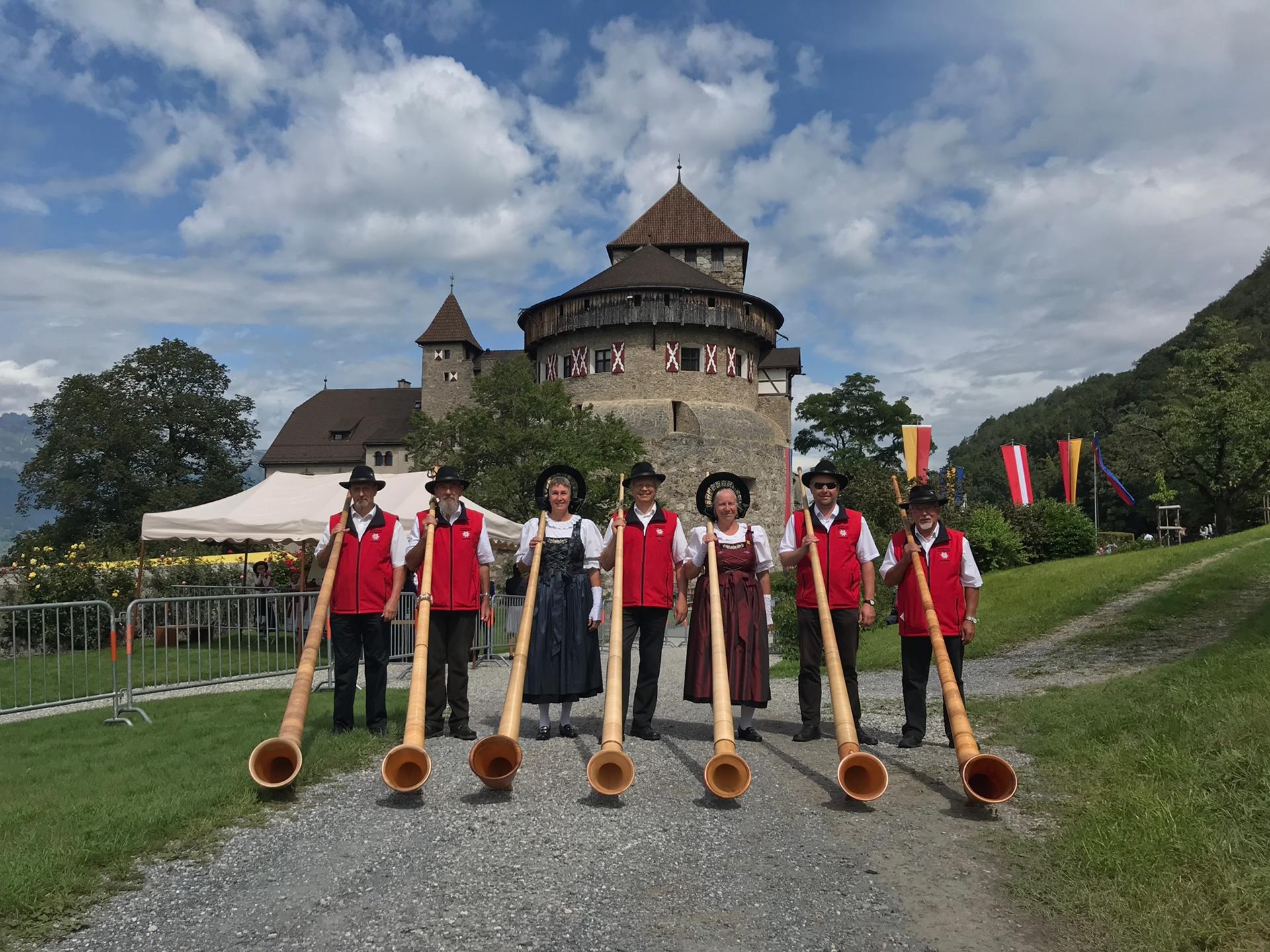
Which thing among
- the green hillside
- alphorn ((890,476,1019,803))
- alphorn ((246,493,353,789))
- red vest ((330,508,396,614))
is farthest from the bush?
the green hillside

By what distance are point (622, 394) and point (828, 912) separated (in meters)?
44.0

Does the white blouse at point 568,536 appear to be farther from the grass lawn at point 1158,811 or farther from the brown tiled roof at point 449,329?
the brown tiled roof at point 449,329

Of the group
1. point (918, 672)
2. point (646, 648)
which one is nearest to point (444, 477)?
point (646, 648)

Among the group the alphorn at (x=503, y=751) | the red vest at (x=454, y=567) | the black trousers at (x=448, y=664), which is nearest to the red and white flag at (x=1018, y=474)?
the red vest at (x=454, y=567)

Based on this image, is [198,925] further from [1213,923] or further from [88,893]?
[1213,923]

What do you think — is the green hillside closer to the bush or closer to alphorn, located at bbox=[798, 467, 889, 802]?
the bush

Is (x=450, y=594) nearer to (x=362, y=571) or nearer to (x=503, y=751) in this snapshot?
(x=362, y=571)

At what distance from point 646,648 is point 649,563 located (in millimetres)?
695

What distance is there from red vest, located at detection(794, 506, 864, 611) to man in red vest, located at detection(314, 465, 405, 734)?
3217 millimetres

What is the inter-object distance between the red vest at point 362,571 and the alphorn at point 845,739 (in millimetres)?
3347

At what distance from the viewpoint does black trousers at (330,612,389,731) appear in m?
7.20

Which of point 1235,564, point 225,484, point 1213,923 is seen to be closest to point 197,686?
point 1213,923

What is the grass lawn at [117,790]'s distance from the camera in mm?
3920

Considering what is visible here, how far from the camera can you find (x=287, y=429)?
77.0 m
